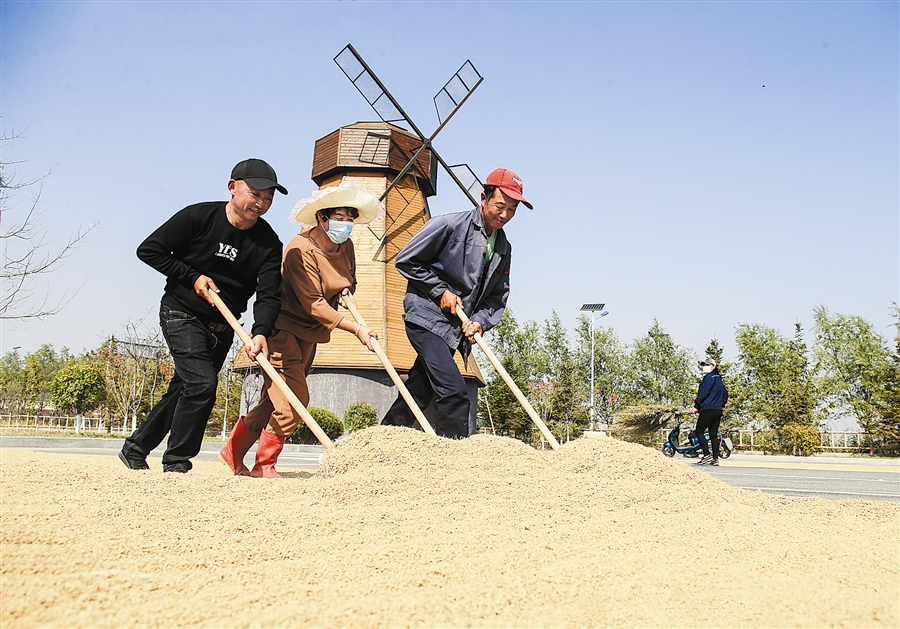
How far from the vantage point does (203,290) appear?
13.4ft

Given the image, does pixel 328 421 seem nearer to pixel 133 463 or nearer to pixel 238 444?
pixel 238 444

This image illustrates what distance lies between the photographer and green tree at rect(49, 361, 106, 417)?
29781mm

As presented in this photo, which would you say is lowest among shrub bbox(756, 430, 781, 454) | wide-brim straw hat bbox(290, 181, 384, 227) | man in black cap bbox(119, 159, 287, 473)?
shrub bbox(756, 430, 781, 454)

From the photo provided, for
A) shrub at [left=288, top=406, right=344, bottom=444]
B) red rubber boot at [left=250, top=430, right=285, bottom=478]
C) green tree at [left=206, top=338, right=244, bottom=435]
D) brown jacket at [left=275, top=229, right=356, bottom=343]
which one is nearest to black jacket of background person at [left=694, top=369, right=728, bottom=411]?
brown jacket at [left=275, top=229, right=356, bottom=343]

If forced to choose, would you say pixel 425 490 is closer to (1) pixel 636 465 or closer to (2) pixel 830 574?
(1) pixel 636 465

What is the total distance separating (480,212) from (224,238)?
1.90m

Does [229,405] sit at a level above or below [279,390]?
below

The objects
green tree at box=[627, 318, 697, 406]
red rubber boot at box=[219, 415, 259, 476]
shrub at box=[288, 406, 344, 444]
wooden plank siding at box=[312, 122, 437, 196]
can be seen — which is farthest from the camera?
green tree at box=[627, 318, 697, 406]

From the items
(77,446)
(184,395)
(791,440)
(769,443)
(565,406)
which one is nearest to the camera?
(184,395)

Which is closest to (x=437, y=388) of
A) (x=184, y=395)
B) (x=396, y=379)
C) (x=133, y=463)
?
(x=396, y=379)

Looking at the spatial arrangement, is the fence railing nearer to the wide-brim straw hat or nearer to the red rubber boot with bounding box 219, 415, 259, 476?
the red rubber boot with bounding box 219, 415, 259, 476

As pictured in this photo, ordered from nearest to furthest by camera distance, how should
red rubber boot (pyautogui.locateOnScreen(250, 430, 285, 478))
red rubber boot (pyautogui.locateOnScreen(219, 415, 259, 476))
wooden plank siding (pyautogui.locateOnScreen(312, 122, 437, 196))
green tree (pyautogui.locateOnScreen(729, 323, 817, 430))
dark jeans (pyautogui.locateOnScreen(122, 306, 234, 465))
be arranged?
dark jeans (pyautogui.locateOnScreen(122, 306, 234, 465)) < red rubber boot (pyautogui.locateOnScreen(250, 430, 285, 478)) < red rubber boot (pyautogui.locateOnScreen(219, 415, 259, 476)) < wooden plank siding (pyautogui.locateOnScreen(312, 122, 437, 196)) < green tree (pyautogui.locateOnScreen(729, 323, 817, 430))

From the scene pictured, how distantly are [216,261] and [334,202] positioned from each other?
952 mm

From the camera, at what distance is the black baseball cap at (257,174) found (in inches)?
166
